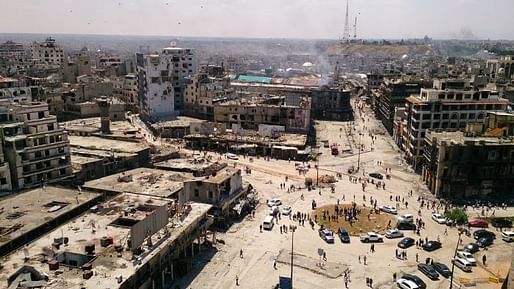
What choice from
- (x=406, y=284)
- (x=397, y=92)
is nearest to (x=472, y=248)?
(x=406, y=284)

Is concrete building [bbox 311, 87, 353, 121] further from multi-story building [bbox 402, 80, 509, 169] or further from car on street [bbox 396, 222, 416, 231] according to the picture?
car on street [bbox 396, 222, 416, 231]

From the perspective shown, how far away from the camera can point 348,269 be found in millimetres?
42031

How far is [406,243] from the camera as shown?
46.8 m

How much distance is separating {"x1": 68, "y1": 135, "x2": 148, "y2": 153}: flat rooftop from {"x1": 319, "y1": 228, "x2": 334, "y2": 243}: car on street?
29.9 metres

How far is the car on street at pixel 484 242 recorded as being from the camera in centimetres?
4691

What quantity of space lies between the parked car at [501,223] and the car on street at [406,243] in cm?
1169

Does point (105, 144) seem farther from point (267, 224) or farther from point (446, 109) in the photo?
point (446, 109)

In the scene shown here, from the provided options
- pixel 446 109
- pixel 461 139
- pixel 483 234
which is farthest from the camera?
pixel 446 109

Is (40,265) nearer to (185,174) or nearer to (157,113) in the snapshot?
(185,174)

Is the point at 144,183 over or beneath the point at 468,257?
over

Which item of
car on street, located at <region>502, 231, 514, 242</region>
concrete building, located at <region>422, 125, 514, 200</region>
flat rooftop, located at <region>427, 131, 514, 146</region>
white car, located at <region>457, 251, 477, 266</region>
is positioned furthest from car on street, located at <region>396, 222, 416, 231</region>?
flat rooftop, located at <region>427, 131, 514, 146</region>

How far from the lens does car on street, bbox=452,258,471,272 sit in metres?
41.8

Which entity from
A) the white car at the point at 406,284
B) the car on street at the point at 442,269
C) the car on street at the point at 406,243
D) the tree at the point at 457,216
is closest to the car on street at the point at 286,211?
the car on street at the point at 406,243

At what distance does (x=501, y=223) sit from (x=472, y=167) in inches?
393
